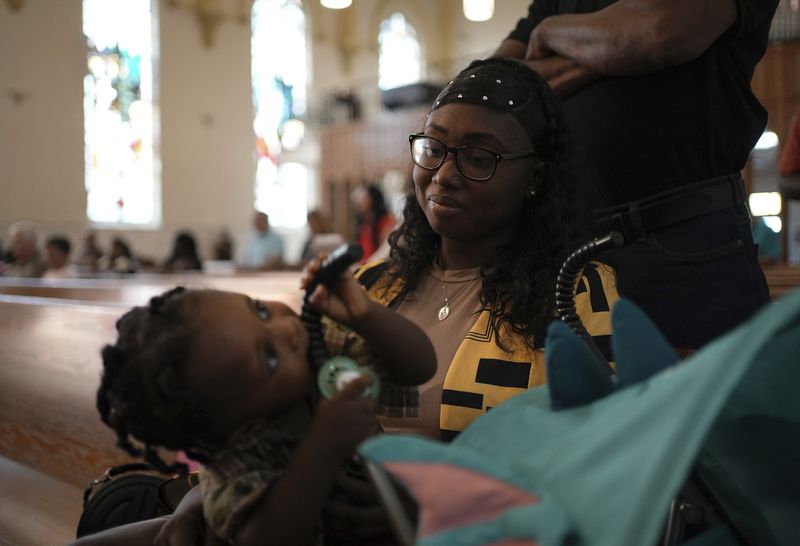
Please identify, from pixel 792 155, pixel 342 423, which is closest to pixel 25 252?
pixel 792 155

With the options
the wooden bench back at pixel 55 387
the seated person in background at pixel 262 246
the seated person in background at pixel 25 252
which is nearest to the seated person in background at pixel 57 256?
the seated person in background at pixel 25 252

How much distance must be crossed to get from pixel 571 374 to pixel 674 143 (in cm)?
101

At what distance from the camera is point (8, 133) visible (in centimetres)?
1291

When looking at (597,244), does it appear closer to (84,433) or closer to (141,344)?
(141,344)

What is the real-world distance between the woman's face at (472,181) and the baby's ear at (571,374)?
72 cm

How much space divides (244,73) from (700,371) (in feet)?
53.4

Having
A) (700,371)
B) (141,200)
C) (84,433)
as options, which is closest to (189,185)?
(141,200)

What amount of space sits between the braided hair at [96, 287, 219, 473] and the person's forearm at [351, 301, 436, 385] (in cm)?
22

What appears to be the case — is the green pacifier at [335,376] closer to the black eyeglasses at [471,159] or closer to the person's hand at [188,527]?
the person's hand at [188,527]

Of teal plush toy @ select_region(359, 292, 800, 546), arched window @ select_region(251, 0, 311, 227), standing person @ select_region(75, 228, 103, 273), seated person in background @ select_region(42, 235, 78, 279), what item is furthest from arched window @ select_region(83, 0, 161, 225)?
teal plush toy @ select_region(359, 292, 800, 546)

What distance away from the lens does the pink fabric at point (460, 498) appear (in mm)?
711

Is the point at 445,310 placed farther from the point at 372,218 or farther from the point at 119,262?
the point at 119,262

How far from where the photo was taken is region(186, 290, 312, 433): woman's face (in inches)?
39.6

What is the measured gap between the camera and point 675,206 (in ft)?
5.47
